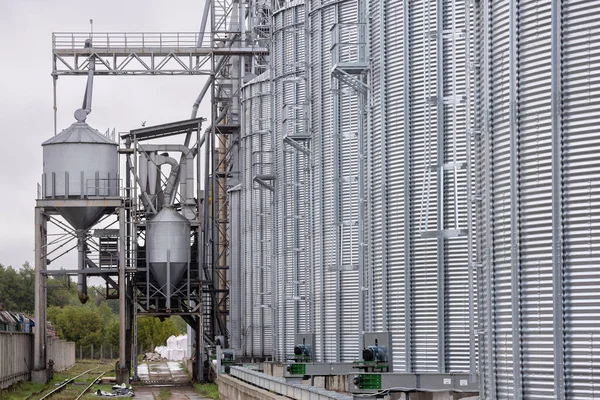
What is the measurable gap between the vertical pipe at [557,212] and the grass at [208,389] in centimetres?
4187

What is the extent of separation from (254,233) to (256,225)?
498mm

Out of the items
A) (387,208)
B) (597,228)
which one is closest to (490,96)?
(597,228)

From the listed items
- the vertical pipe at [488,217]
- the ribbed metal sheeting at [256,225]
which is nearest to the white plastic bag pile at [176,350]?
the ribbed metal sheeting at [256,225]

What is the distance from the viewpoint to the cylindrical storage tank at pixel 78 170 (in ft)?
217

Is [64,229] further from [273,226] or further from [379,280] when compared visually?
[379,280]

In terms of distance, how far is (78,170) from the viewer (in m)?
66.1

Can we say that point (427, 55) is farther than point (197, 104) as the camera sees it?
No

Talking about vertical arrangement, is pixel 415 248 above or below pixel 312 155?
below

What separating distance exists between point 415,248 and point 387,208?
4.82 ft

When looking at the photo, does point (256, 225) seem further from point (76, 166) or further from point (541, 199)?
point (541, 199)

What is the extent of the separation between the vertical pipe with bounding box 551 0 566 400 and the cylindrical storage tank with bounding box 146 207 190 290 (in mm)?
53123

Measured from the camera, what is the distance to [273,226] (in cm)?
5438

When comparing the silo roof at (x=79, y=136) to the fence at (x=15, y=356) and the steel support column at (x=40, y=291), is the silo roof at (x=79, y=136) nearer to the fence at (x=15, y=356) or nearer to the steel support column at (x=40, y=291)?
the steel support column at (x=40, y=291)

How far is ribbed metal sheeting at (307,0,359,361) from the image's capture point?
3550cm
